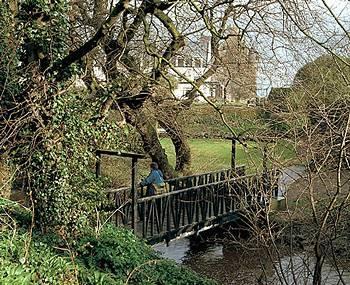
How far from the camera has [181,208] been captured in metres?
11.9

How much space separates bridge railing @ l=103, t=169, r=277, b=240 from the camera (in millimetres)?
10914

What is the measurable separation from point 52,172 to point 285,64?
17.0ft

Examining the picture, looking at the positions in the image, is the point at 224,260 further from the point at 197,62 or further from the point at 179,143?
the point at 197,62

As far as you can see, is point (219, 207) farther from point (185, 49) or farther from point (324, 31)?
point (324, 31)

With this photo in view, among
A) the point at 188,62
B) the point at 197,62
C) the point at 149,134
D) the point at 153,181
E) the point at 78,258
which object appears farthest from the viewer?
the point at 149,134

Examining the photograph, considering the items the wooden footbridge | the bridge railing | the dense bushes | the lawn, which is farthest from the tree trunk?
the dense bushes

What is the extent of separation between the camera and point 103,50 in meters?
11.4

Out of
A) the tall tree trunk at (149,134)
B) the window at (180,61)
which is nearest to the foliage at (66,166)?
the tall tree trunk at (149,134)

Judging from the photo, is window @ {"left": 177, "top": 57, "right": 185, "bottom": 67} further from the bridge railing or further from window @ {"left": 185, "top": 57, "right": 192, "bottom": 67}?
the bridge railing

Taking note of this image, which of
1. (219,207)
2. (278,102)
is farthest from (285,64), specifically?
(219,207)

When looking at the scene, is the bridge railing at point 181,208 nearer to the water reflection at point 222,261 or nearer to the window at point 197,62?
the water reflection at point 222,261

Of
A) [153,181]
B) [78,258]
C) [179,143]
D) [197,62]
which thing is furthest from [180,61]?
[78,258]

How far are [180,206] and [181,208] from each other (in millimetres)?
69

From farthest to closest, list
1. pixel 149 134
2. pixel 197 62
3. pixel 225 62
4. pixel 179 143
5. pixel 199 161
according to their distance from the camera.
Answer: pixel 199 161 < pixel 179 143 < pixel 149 134 < pixel 197 62 < pixel 225 62
